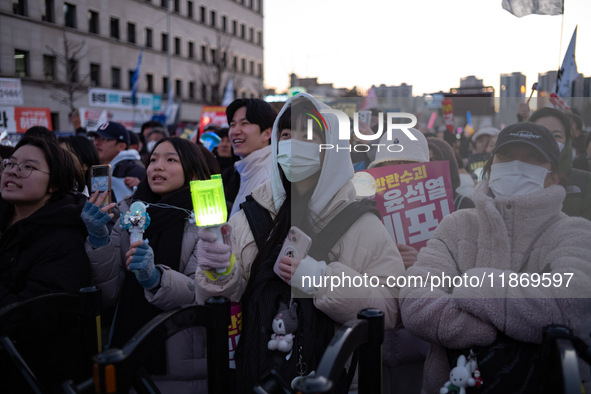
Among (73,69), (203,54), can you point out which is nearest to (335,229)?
(73,69)

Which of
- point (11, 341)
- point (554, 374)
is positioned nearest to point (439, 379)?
Result: point (554, 374)

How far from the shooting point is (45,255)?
2.42 meters

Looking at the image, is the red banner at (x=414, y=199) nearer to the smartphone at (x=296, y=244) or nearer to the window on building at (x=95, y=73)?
the smartphone at (x=296, y=244)

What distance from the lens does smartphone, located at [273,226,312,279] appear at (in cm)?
193

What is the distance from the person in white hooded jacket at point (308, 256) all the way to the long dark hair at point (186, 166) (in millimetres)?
732

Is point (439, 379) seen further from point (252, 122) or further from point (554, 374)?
point (252, 122)

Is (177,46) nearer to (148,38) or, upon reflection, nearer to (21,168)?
(148,38)

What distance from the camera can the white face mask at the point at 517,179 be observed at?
1876 mm

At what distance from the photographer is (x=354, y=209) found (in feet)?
6.90

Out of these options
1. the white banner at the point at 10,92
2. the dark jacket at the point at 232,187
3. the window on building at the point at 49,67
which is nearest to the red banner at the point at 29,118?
the white banner at the point at 10,92

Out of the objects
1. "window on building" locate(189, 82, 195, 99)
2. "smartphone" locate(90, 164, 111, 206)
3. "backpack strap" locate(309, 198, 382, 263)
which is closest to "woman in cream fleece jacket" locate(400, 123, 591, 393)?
"backpack strap" locate(309, 198, 382, 263)

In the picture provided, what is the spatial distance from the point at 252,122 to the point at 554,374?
3101 millimetres

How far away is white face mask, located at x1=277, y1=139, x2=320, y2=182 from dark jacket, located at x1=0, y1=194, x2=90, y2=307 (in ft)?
4.13

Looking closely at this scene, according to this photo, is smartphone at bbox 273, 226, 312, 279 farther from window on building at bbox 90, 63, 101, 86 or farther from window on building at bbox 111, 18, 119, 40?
window on building at bbox 111, 18, 119, 40
